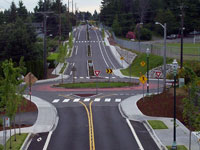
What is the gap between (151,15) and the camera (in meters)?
134

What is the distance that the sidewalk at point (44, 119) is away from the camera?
25219mm

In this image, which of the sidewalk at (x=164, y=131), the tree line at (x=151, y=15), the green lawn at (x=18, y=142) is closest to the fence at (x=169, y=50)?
the tree line at (x=151, y=15)

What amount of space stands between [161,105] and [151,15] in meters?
105

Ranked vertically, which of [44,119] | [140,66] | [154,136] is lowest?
[44,119]

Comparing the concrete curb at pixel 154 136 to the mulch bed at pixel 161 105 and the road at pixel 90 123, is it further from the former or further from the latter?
the mulch bed at pixel 161 105

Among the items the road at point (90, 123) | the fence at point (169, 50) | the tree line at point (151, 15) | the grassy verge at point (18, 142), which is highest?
the tree line at point (151, 15)

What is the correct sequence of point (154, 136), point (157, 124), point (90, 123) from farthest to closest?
point (90, 123) → point (157, 124) → point (154, 136)

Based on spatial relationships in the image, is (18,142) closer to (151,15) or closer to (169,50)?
(169,50)

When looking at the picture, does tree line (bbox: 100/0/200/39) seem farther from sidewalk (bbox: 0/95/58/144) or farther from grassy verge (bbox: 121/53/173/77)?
sidewalk (bbox: 0/95/58/144)

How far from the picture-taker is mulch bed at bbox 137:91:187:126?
95.9 feet

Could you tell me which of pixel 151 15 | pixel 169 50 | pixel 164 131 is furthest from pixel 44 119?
pixel 151 15

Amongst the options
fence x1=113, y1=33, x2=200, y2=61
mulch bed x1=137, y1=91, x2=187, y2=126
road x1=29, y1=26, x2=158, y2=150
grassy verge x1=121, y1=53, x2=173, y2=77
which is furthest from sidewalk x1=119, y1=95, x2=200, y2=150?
fence x1=113, y1=33, x2=200, y2=61

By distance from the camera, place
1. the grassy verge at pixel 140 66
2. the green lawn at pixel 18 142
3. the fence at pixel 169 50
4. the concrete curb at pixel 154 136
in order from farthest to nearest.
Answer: the grassy verge at pixel 140 66
the fence at pixel 169 50
the concrete curb at pixel 154 136
the green lawn at pixel 18 142

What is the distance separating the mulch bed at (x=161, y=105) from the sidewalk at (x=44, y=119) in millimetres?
7660
